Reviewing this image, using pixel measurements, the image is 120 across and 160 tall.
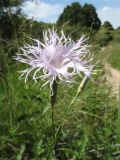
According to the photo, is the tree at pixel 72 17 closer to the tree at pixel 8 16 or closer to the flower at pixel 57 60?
the tree at pixel 8 16

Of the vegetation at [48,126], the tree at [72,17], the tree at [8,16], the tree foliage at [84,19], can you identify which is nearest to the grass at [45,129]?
the vegetation at [48,126]

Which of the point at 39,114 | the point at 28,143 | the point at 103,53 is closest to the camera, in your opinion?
the point at 28,143

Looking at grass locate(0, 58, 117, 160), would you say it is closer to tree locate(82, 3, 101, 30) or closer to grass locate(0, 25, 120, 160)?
grass locate(0, 25, 120, 160)

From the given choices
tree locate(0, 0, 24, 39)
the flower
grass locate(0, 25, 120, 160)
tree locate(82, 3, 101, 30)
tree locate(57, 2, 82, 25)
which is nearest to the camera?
the flower

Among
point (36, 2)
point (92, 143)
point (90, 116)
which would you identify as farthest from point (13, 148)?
point (36, 2)

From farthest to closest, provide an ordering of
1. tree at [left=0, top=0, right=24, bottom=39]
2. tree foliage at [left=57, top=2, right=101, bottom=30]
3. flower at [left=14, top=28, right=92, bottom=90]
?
tree foliage at [left=57, top=2, right=101, bottom=30] < tree at [left=0, top=0, right=24, bottom=39] < flower at [left=14, top=28, right=92, bottom=90]

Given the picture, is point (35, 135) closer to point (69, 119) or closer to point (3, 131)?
point (3, 131)

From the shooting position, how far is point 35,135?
312 centimetres

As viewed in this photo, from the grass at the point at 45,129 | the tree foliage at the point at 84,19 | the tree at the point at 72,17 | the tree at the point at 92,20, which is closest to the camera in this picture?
the grass at the point at 45,129

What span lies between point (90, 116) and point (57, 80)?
1997 mm

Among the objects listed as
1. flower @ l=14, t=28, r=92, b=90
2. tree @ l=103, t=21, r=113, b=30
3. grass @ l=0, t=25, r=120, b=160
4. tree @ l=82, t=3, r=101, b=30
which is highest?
tree @ l=82, t=3, r=101, b=30

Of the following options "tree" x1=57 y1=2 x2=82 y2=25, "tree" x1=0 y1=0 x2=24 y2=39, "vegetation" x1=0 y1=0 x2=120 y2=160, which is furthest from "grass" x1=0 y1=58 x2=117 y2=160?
"tree" x1=57 y1=2 x2=82 y2=25

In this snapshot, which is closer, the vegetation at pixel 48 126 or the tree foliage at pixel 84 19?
the vegetation at pixel 48 126

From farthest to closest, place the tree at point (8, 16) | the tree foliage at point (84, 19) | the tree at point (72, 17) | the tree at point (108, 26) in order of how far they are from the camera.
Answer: the tree at point (72, 17) → the tree foliage at point (84, 19) → the tree at point (108, 26) → the tree at point (8, 16)
